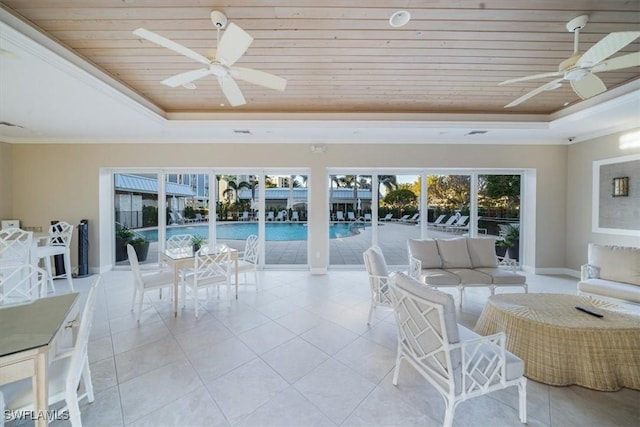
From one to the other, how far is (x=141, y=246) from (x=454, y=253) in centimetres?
642

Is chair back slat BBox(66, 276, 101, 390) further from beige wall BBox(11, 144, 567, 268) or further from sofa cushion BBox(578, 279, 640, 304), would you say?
sofa cushion BBox(578, 279, 640, 304)

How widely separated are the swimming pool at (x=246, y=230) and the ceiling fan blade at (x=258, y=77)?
3678 mm

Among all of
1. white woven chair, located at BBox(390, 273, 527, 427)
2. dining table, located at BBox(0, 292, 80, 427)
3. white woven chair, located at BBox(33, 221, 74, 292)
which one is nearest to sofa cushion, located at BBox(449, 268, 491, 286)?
white woven chair, located at BBox(390, 273, 527, 427)

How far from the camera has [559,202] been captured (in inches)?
208

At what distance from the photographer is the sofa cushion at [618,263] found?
321 cm

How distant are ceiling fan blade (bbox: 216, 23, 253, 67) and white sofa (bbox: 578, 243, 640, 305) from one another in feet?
16.2

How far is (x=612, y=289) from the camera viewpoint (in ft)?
10.2

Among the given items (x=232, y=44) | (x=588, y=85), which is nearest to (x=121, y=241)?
(x=232, y=44)

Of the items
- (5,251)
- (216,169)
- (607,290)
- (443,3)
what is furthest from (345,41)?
(5,251)

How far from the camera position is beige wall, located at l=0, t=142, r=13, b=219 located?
4898 millimetres

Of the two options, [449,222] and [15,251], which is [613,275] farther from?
[15,251]

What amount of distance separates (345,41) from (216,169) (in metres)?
3.97

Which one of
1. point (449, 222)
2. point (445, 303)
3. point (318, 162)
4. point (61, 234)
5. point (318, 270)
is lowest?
point (318, 270)

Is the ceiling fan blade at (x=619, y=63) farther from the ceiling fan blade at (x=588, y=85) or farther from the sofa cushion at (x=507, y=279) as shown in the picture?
the sofa cushion at (x=507, y=279)
